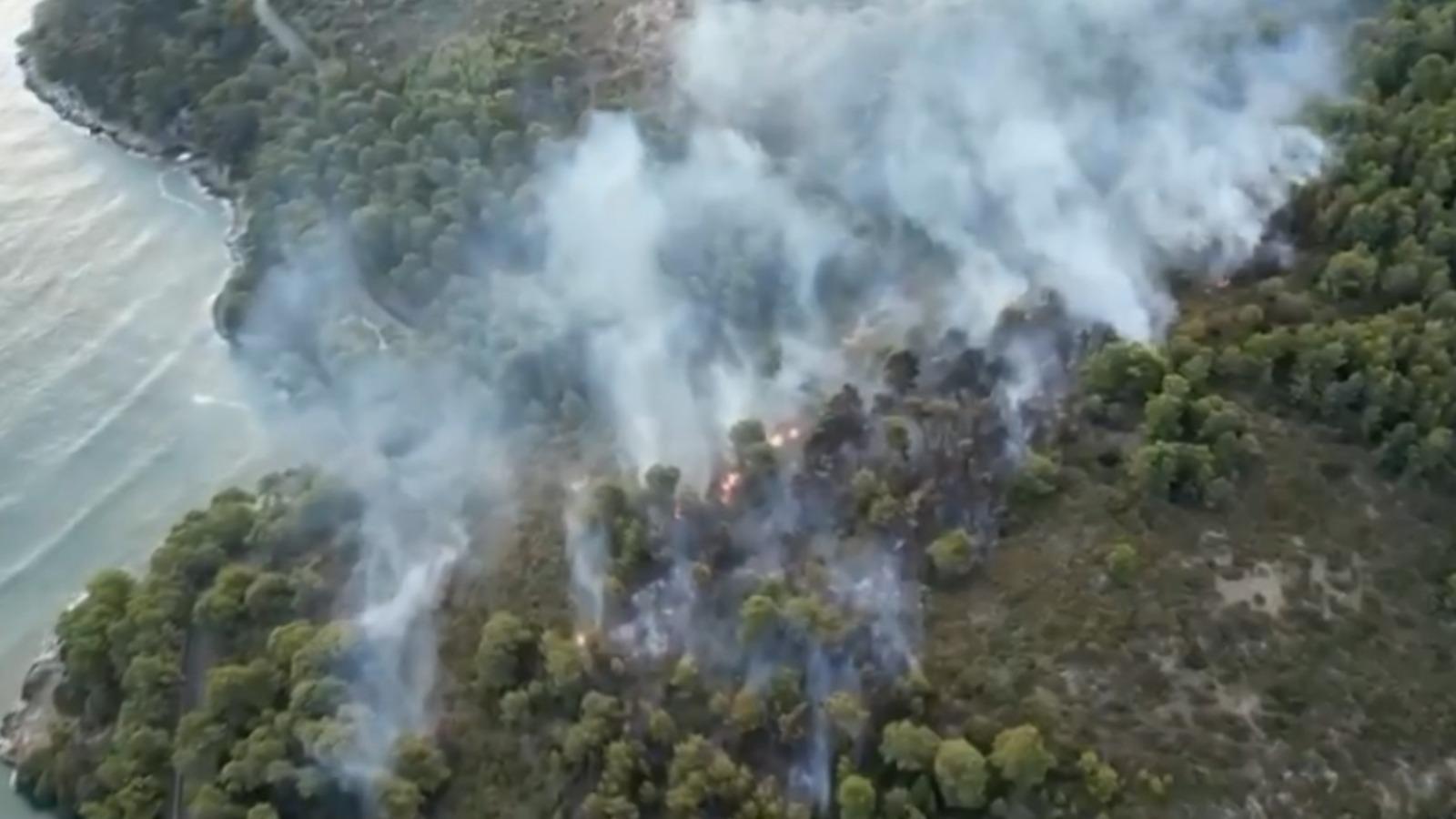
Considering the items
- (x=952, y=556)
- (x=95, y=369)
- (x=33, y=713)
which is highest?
(x=95, y=369)

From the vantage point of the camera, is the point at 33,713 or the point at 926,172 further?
the point at 926,172

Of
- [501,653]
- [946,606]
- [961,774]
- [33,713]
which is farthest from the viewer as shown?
[33,713]

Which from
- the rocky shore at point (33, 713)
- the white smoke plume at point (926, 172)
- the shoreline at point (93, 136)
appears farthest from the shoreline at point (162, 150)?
the rocky shore at point (33, 713)

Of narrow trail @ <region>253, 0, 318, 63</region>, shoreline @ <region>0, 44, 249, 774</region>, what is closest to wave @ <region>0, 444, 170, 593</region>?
shoreline @ <region>0, 44, 249, 774</region>

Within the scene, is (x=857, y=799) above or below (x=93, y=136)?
A: below

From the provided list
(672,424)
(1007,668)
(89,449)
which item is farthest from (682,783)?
(89,449)

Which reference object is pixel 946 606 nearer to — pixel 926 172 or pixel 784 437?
pixel 784 437

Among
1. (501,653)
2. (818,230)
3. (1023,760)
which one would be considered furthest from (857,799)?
(818,230)
